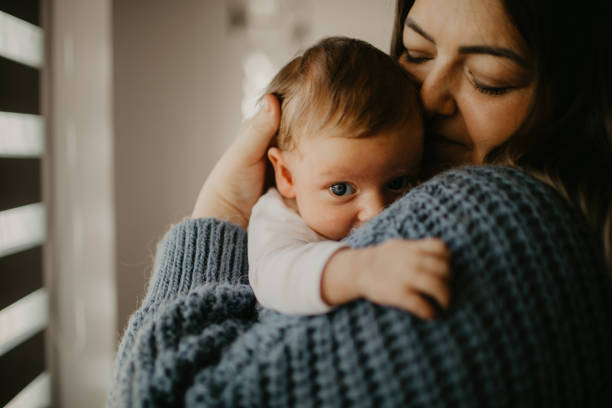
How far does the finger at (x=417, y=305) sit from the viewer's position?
40 centimetres

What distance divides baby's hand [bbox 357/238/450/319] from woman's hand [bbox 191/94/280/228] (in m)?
0.55

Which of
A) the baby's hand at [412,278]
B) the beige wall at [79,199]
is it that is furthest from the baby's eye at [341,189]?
the beige wall at [79,199]

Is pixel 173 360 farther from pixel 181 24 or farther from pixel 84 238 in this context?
pixel 181 24

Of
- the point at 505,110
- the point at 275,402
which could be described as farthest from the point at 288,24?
the point at 275,402

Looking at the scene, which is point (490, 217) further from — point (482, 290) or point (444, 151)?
point (444, 151)

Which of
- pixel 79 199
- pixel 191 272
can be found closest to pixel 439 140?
pixel 191 272

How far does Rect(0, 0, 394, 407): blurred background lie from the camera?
4.22 feet

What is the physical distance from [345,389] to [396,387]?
6 cm

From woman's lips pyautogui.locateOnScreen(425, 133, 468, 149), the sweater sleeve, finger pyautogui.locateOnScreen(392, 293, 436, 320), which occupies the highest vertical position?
woman's lips pyautogui.locateOnScreen(425, 133, 468, 149)

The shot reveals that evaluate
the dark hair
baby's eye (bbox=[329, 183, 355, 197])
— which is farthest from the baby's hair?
the dark hair

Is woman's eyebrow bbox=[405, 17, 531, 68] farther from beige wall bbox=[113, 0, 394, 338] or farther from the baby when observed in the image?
beige wall bbox=[113, 0, 394, 338]

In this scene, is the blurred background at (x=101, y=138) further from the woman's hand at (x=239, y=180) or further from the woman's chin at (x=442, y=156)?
the woman's chin at (x=442, y=156)

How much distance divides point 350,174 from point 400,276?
336 millimetres

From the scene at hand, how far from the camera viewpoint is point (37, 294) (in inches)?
56.5
